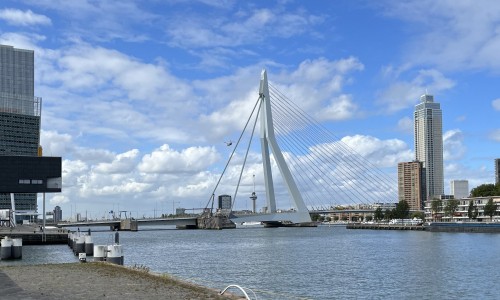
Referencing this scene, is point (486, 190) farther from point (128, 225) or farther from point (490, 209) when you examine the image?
point (128, 225)

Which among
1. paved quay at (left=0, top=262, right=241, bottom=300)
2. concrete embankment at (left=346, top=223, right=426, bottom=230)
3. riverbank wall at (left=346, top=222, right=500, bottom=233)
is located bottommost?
concrete embankment at (left=346, top=223, right=426, bottom=230)

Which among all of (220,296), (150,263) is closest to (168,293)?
(220,296)

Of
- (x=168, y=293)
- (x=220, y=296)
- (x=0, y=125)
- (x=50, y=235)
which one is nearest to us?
(x=220, y=296)

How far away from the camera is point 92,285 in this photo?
Answer: 2030 cm

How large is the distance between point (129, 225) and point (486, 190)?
321 ft

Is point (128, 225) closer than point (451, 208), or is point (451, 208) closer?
point (451, 208)

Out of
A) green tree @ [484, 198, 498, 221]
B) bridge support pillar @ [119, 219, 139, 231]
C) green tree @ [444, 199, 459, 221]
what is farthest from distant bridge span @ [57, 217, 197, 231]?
green tree @ [484, 198, 498, 221]

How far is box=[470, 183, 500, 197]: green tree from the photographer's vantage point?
6250 inches

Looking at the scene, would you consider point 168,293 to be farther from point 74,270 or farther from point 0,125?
point 0,125

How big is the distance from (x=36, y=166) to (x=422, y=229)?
9074cm

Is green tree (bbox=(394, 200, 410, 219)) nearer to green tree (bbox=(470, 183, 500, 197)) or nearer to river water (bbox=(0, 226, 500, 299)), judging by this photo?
green tree (bbox=(470, 183, 500, 197))

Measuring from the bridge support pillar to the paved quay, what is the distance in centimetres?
14085

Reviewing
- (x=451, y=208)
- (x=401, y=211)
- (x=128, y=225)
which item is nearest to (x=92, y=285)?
(x=128, y=225)

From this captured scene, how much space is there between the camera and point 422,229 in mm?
137375
